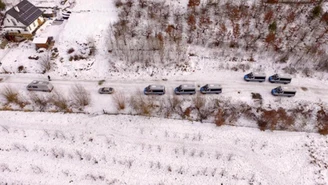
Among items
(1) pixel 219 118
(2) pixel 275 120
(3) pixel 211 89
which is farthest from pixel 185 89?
(2) pixel 275 120

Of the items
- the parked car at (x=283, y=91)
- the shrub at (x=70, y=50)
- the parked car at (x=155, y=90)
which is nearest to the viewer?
the parked car at (x=283, y=91)

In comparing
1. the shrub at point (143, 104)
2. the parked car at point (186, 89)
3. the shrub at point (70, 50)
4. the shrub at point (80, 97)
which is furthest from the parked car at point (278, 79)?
the shrub at point (70, 50)

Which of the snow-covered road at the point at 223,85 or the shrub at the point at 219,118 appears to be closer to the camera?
the shrub at the point at 219,118

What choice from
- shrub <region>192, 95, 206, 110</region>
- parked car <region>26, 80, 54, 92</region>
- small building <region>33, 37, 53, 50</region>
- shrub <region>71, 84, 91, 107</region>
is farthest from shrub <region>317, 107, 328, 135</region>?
small building <region>33, 37, 53, 50</region>

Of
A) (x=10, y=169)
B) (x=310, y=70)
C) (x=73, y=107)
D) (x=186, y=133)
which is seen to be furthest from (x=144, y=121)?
(x=310, y=70)

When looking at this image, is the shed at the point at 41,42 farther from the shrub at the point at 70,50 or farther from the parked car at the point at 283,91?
the parked car at the point at 283,91

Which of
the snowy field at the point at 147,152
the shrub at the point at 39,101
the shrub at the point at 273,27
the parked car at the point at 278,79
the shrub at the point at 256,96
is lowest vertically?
the snowy field at the point at 147,152

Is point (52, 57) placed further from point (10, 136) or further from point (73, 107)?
point (10, 136)
